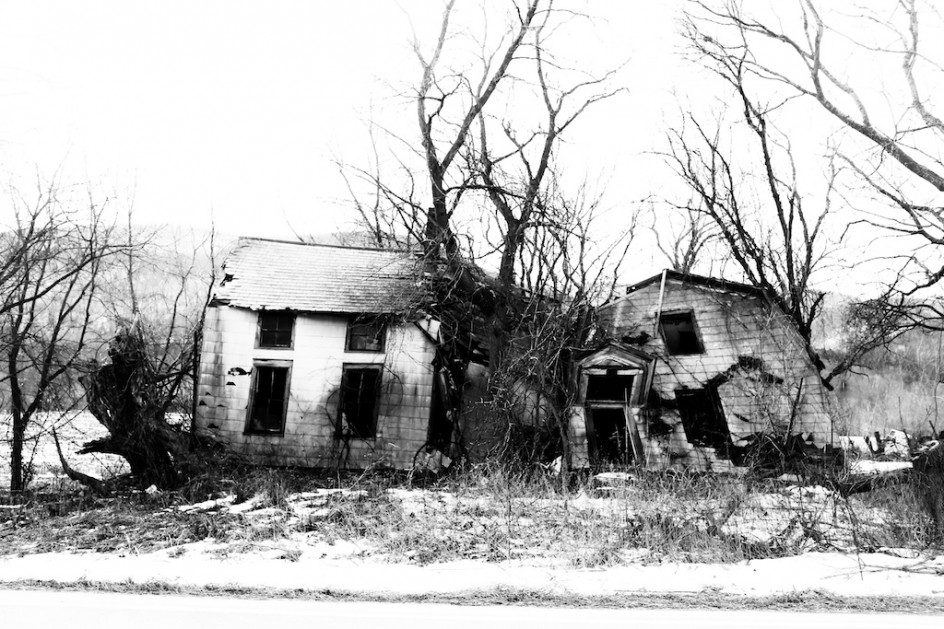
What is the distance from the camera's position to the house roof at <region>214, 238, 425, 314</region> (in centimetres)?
1695

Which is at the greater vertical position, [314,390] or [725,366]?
[725,366]

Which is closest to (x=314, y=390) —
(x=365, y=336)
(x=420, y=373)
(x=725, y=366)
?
(x=365, y=336)

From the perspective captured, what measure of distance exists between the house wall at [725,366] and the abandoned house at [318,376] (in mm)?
4813

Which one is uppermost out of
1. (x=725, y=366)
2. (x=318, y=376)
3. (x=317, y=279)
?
(x=317, y=279)

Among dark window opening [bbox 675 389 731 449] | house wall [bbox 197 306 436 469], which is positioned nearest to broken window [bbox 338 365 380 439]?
house wall [bbox 197 306 436 469]

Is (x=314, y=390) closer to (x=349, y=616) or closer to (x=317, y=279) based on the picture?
(x=317, y=279)

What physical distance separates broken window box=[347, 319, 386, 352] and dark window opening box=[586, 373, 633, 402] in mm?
4861

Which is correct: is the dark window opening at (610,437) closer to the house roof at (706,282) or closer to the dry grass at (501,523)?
the house roof at (706,282)

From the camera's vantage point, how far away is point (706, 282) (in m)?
17.2

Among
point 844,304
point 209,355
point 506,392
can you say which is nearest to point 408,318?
point 506,392

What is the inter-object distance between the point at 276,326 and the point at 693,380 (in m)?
9.55

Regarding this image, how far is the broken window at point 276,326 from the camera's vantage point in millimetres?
17391

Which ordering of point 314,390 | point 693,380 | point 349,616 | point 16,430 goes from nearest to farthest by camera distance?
point 349,616, point 16,430, point 693,380, point 314,390

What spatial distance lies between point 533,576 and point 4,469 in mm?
13388
